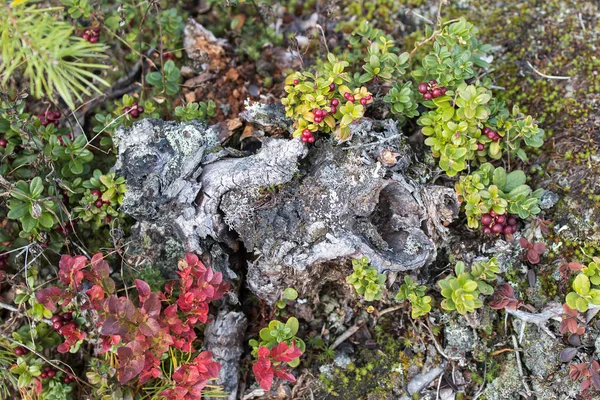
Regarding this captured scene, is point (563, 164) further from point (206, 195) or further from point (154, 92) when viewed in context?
point (154, 92)

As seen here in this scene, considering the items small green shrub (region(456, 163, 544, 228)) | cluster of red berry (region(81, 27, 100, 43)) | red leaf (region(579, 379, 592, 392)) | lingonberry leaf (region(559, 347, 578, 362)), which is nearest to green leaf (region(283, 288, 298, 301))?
small green shrub (region(456, 163, 544, 228))

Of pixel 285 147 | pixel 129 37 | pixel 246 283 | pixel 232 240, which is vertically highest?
pixel 129 37

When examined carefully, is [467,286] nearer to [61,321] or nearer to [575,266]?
[575,266]

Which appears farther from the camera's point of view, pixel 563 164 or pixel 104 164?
pixel 104 164

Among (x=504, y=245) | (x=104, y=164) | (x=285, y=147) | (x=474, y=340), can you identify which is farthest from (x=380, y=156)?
(x=104, y=164)

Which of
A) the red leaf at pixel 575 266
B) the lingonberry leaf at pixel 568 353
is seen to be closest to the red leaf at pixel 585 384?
the lingonberry leaf at pixel 568 353

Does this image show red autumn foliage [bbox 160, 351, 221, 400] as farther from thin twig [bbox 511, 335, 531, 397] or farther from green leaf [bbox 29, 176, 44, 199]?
thin twig [bbox 511, 335, 531, 397]

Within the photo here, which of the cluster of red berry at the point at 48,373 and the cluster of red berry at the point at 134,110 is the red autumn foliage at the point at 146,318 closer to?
the cluster of red berry at the point at 48,373
